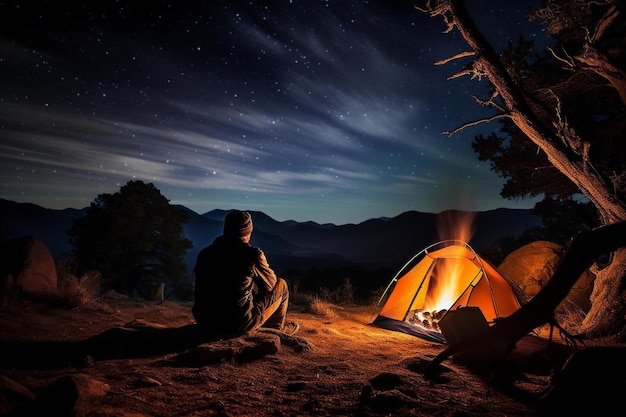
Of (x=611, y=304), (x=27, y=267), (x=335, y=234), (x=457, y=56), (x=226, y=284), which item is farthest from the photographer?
(x=335, y=234)

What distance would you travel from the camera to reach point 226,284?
13.8 ft

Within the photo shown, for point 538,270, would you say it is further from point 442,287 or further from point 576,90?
point 576,90

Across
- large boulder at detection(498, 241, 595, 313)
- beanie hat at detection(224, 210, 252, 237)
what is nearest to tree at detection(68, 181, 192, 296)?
beanie hat at detection(224, 210, 252, 237)

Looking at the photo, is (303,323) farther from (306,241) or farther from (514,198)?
(306,241)

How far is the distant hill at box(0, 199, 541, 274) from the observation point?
243 feet

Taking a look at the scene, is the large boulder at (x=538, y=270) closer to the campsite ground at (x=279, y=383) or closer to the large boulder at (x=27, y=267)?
the campsite ground at (x=279, y=383)

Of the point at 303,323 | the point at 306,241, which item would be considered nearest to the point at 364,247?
the point at 306,241

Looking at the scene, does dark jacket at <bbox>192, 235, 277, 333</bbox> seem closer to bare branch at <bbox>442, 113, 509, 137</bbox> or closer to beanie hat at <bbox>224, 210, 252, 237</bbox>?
beanie hat at <bbox>224, 210, 252, 237</bbox>

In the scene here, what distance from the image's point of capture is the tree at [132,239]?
64.0 ft

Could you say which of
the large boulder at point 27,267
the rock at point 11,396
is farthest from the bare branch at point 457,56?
the large boulder at point 27,267

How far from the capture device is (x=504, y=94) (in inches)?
234

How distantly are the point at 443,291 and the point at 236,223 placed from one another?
6069mm

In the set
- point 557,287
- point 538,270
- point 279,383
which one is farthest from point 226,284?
point 538,270

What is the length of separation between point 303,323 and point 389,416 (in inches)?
185
